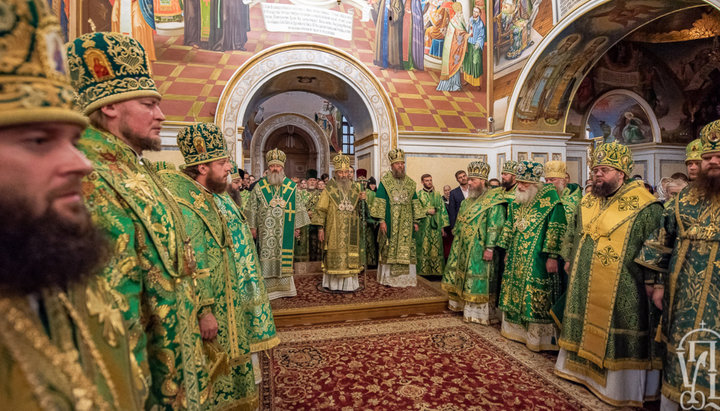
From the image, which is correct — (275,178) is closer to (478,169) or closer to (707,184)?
(478,169)

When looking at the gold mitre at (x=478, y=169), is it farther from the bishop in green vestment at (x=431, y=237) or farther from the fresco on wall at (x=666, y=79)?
the fresco on wall at (x=666, y=79)

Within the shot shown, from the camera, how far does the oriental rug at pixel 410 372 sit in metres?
2.99

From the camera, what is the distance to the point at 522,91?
9.02 m

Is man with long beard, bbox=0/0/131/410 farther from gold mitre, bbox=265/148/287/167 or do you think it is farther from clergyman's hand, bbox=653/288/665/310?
gold mitre, bbox=265/148/287/167

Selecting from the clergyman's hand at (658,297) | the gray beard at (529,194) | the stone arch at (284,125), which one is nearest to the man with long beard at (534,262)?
the gray beard at (529,194)

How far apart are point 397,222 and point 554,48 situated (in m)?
5.59

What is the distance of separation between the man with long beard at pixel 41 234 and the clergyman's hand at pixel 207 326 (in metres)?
1.13

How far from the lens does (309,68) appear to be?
922cm

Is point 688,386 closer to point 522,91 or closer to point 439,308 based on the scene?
point 439,308

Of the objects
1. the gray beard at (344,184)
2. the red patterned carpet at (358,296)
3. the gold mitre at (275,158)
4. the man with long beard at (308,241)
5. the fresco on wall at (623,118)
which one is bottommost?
the red patterned carpet at (358,296)

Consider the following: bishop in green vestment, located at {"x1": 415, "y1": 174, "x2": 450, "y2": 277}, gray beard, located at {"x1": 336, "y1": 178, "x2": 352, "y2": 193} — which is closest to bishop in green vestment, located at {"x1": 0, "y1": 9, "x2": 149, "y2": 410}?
gray beard, located at {"x1": 336, "y1": 178, "x2": 352, "y2": 193}

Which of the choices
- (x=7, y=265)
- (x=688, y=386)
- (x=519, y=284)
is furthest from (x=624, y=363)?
(x=7, y=265)

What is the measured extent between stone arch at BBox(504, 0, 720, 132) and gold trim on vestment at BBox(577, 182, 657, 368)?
573 cm

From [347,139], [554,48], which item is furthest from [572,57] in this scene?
[347,139]
